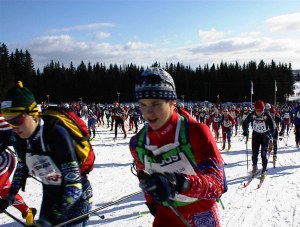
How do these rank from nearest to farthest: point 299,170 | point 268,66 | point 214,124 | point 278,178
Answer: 1. point 278,178
2. point 299,170
3. point 214,124
4. point 268,66

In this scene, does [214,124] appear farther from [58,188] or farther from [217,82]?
[217,82]

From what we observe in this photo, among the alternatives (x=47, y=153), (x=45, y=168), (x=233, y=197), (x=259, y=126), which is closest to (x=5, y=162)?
(x=45, y=168)

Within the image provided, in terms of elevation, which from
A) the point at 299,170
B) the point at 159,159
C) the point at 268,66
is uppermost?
the point at 268,66

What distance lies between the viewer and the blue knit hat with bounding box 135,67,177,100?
2.44m

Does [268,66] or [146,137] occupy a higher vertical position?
[268,66]

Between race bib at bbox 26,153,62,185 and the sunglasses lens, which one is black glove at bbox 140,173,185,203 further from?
the sunglasses lens

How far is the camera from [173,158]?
2.54 meters

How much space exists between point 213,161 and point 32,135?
1.64m

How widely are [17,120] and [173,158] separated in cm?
141

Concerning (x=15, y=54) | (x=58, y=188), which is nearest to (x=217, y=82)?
(x=15, y=54)

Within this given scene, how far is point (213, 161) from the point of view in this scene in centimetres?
229

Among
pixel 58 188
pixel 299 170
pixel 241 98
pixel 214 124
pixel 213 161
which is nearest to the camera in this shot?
pixel 213 161

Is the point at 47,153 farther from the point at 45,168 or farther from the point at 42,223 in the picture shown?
the point at 42,223

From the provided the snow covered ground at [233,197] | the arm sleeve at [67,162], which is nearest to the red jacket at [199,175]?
the arm sleeve at [67,162]
